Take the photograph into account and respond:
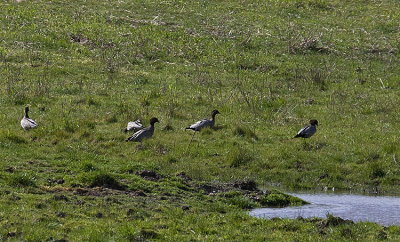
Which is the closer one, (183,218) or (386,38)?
(183,218)

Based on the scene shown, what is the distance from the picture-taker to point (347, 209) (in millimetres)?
15781

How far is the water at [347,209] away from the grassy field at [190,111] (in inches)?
25.4

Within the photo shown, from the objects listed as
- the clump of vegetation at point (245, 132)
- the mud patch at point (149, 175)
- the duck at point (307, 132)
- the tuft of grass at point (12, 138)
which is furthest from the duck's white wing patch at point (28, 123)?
the duck at point (307, 132)

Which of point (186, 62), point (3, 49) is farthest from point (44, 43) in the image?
point (186, 62)

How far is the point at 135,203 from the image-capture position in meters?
14.3

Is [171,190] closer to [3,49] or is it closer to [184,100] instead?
[184,100]

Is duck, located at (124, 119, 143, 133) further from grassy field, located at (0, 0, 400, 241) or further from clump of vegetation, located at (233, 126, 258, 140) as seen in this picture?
clump of vegetation, located at (233, 126, 258, 140)

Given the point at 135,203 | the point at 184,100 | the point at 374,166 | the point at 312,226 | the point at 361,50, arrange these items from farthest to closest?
the point at 361,50
the point at 184,100
the point at 374,166
the point at 135,203
the point at 312,226

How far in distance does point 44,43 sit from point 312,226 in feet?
72.1

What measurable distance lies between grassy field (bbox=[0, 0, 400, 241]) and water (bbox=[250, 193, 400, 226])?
646 mm

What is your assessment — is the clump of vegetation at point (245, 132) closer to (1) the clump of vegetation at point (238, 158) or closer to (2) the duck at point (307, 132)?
(2) the duck at point (307, 132)

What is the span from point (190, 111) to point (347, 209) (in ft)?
31.9

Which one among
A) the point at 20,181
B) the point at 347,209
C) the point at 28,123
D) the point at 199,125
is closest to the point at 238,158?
the point at 199,125

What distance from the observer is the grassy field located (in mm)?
13398
